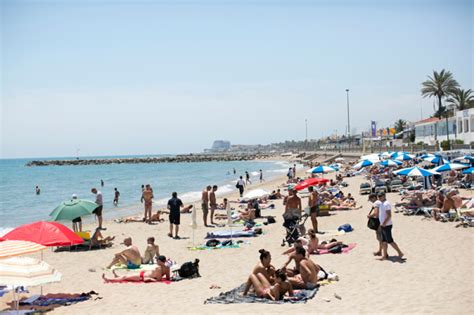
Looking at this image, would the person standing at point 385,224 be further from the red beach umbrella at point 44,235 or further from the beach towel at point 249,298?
the red beach umbrella at point 44,235

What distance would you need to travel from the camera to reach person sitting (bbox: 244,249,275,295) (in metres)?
7.98

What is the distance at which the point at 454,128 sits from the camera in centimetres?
4856

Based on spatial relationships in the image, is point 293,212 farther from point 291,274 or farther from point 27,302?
point 27,302

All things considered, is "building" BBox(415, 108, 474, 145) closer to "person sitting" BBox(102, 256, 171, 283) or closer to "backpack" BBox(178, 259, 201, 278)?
"backpack" BBox(178, 259, 201, 278)

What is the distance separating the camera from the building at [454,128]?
42562mm

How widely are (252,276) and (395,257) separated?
3.63 metres

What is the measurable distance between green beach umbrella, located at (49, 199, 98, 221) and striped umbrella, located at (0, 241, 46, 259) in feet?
16.4

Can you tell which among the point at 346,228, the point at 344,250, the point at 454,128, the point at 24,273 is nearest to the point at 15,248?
the point at 24,273

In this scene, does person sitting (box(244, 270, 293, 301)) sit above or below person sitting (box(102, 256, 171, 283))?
above

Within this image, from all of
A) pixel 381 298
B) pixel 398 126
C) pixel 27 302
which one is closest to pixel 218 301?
pixel 381 298

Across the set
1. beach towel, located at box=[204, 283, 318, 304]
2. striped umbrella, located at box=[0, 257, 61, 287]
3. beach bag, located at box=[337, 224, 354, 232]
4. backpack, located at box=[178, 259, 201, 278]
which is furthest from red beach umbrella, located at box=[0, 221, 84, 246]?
beach bag, located at box=[337, 224, 354, 232]

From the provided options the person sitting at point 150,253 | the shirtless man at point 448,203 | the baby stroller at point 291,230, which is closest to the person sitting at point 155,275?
the person sitting at point 150,253

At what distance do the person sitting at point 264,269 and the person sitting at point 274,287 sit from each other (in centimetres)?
9

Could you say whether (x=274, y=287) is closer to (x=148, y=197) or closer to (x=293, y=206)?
(x=293, y=206)
